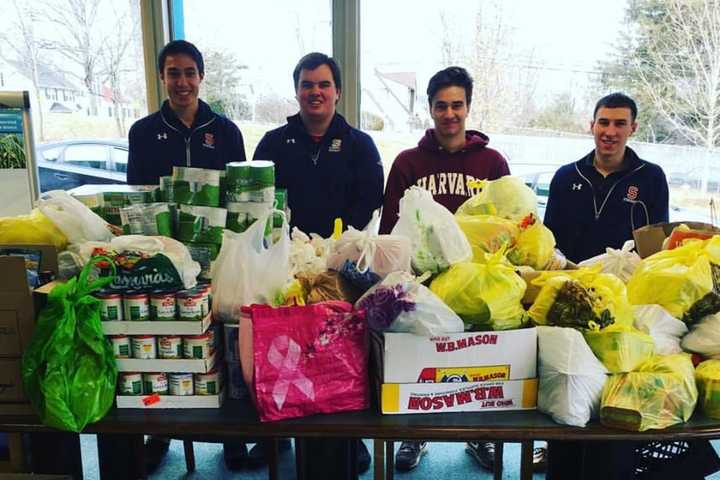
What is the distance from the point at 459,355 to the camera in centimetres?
119

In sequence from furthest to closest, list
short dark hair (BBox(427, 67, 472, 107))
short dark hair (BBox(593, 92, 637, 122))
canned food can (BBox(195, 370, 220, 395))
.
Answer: short dark hair (BBox(593, 92, 637, 122))
short dark hair (BBox(427, 67, 472, 107))
canned food can (BBox(195, 370, 220, 395))

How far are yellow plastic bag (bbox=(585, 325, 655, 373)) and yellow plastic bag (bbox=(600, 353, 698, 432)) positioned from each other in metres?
0.02

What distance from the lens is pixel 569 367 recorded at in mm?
1158

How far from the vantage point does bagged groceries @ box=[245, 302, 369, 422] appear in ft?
3.81

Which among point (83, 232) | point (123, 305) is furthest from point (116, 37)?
point (123, 305)

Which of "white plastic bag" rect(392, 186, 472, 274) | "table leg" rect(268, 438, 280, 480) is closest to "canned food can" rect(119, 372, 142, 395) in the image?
"table leg" rect(268, 438, 280, 480)

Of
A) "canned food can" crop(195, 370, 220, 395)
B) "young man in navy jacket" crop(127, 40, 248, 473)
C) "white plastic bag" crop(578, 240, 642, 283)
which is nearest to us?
"canned food can" crop(195, 370, 220, 395)

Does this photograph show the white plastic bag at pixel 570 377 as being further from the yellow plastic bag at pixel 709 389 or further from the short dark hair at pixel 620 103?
the short dark hair at pixel 620 103

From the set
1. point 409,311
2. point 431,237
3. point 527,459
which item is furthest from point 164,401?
point 527,459

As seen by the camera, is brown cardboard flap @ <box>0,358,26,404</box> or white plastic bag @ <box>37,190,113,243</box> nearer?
brown cardboard flap @ <box>0,358,26,404</box>

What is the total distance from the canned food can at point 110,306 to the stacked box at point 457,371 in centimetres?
56

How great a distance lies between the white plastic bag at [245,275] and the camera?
4.14 ft

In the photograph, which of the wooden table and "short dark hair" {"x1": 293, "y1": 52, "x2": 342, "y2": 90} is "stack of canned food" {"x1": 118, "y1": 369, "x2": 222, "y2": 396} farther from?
"short dark hair" {"x1": 293, "y1": 52, "x2": 342, "y2": 90}

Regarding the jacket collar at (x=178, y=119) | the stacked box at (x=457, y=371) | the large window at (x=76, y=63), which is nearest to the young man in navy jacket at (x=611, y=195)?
the stacked box at (x=457, y=371)
